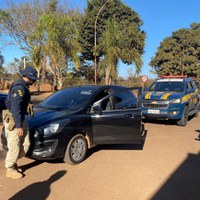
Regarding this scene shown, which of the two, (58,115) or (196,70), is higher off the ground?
(196,70)

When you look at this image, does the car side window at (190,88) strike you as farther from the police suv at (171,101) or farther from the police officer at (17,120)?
the police officer at (17,120)

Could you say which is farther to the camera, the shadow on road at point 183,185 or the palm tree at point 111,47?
the palm tree at point 111,47

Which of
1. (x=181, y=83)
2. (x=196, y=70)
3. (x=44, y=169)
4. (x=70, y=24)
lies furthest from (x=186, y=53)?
(x=44, y=169)

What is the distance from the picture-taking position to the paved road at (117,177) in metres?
4.39

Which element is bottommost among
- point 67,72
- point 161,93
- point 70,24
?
point 161,93

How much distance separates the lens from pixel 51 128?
542 cm

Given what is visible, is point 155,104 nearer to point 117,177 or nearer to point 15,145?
point 117,177

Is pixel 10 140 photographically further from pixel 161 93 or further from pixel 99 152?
pixel 161 93

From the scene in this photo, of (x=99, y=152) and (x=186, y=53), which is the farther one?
(x=186, y=53)

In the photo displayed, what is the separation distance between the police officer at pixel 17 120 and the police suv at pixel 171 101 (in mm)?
6292

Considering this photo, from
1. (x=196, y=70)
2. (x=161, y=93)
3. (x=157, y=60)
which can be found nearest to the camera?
(x=161, y=93)

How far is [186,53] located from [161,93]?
34.4 meters

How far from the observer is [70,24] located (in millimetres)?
22891

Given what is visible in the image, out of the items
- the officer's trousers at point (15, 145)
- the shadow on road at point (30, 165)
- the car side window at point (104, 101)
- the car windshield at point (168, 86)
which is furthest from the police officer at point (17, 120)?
the car windshield at point (168, 86)
